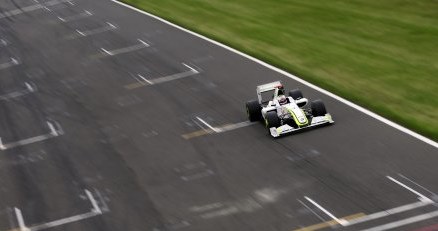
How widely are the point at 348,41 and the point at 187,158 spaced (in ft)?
45.2

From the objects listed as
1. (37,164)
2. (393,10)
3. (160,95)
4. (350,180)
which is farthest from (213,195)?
(393,10)

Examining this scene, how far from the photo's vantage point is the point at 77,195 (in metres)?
21.9

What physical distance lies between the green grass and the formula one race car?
204 centimetres

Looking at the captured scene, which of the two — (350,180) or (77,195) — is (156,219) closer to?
(77,195)

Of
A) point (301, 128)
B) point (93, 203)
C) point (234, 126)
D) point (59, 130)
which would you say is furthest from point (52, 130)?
point (301, 128)

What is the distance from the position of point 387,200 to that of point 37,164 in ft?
35.6

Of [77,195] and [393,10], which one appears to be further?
[393,10]

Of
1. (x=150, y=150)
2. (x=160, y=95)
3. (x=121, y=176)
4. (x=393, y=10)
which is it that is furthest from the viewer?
(x=393, y=10)

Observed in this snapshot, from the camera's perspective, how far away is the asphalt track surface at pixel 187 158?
19.1 m

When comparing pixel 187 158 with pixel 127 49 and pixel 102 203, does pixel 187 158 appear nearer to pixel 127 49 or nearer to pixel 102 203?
pixel 102 203

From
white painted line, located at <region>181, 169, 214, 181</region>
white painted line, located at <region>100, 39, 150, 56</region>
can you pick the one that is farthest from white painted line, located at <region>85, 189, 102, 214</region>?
white painted line, located at <region>100, 39, 150, 56</region>

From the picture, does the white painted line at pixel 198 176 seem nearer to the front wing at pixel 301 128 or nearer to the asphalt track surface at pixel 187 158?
the asphalt track surface at pixel 187 158

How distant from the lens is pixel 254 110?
25.2 metres

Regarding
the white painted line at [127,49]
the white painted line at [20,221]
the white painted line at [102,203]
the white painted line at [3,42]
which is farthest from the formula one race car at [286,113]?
the white painted line at [3,42]
